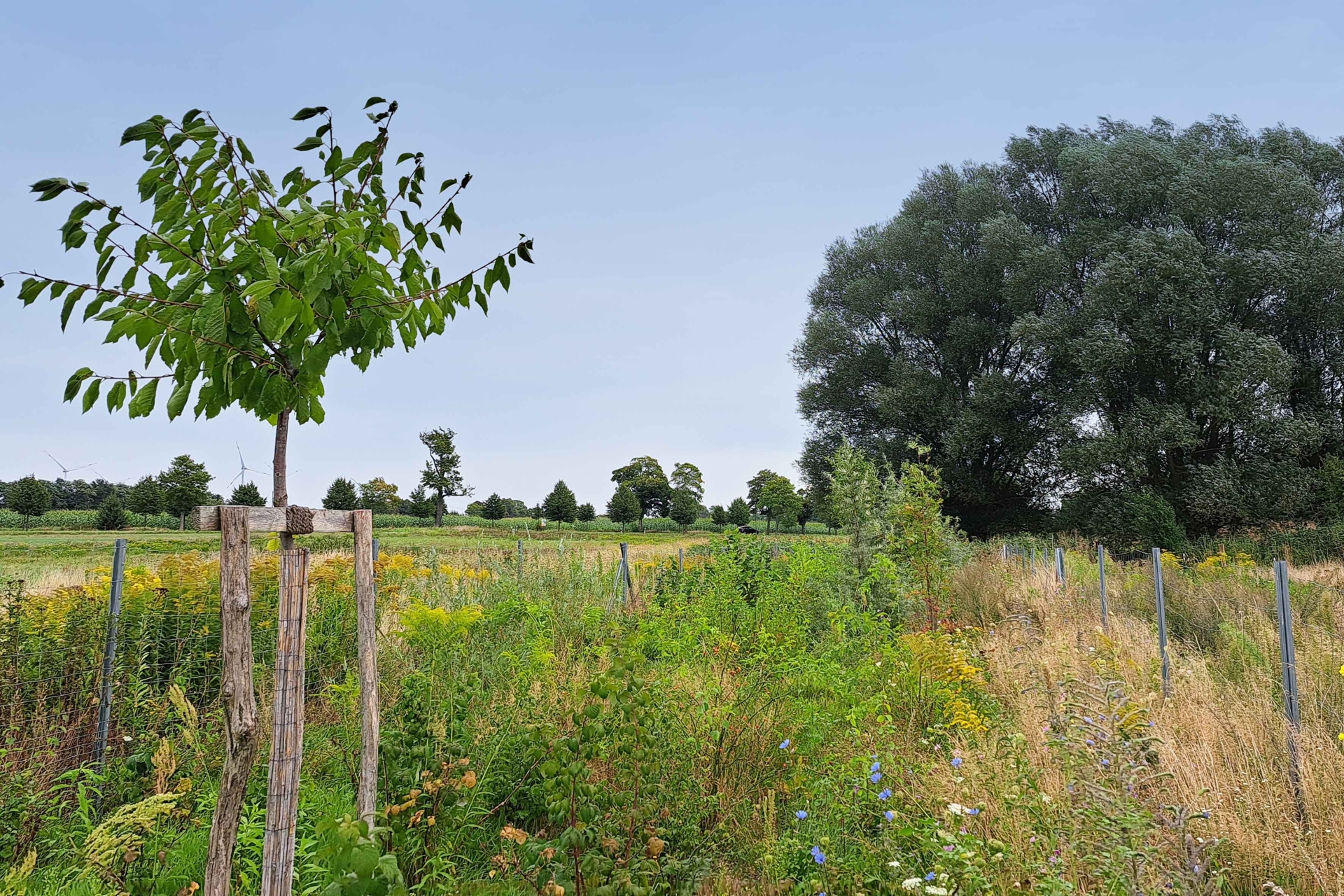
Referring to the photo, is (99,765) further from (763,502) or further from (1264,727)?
(763,502)

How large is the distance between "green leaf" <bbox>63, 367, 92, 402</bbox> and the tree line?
18043mm

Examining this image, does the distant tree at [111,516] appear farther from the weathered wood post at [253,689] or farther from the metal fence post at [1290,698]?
the metal fence post at [1290,698]

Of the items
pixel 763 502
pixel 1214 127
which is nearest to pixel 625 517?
pixel 763 502

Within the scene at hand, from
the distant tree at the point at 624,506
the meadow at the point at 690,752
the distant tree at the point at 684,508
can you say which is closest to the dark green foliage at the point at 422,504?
the distant tree at the point at 624,506

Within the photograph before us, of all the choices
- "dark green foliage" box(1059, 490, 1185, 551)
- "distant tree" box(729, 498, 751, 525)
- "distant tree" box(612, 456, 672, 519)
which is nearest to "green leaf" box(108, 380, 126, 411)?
"dark green foliage" box(1059, 490, 1185, 551)

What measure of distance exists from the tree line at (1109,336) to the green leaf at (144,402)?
58.7 feet

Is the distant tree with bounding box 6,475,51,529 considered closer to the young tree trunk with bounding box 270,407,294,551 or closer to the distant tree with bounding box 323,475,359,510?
the distant tree with bounding box 323,475,359,510

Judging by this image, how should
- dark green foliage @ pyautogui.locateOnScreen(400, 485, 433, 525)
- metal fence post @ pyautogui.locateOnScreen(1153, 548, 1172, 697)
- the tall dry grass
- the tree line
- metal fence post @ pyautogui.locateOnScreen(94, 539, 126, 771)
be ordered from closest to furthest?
the tall dry grass
metal fence post @ pyautogui.locateOnScreen(94, 539, 126, 771)
metal fence post @ pyautogui.locateOnScreen(1153, 548, 1172, 697)
the tree line
dark green foliage @ pyautogui.locateOnScreen(400, 485, 433, 525)

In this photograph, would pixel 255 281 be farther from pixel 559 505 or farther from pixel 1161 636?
pixel 559 505

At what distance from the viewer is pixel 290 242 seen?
186cm

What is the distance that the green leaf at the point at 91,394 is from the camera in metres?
1.81

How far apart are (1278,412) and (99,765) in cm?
2289

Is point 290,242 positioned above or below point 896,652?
above

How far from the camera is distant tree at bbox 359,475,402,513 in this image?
157ft
